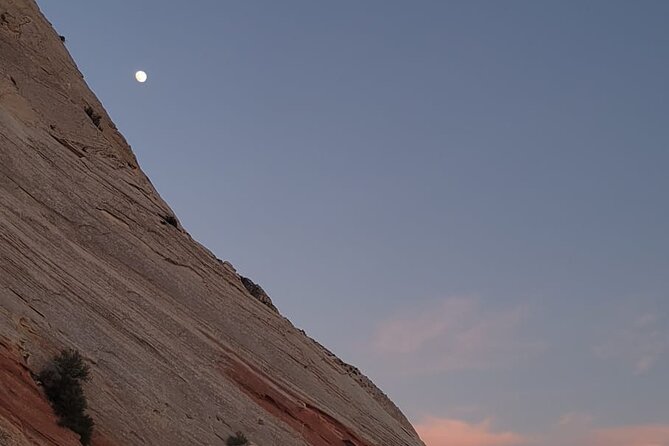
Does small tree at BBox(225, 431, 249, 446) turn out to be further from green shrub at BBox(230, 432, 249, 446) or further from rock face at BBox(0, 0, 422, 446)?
rock face at BBox(0, 0, 422, 446)

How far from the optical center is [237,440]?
19.6 m

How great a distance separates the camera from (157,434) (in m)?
17.8

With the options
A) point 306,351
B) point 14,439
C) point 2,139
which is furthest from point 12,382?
Result: point 306,351

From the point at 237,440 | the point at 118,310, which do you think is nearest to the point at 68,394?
the point at 118,310

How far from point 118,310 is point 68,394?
4.45m

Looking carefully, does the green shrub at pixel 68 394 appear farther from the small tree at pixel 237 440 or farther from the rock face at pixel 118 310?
the small tree at pixel 237 440

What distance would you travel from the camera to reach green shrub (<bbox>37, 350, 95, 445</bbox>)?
1586 cm

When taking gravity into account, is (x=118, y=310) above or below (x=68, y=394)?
above

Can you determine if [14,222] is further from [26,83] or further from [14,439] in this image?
[26,83]

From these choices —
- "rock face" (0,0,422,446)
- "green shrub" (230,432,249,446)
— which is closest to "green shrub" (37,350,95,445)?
"rock face" (0,0,422,446)

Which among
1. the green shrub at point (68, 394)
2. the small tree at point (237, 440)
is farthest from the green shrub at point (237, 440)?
the green shrub at point (68, 394)

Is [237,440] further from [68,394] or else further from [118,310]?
[68,394]

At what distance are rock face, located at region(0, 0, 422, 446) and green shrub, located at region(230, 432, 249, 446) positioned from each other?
1.00 feet

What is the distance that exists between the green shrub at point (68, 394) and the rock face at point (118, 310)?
26 centimetres
